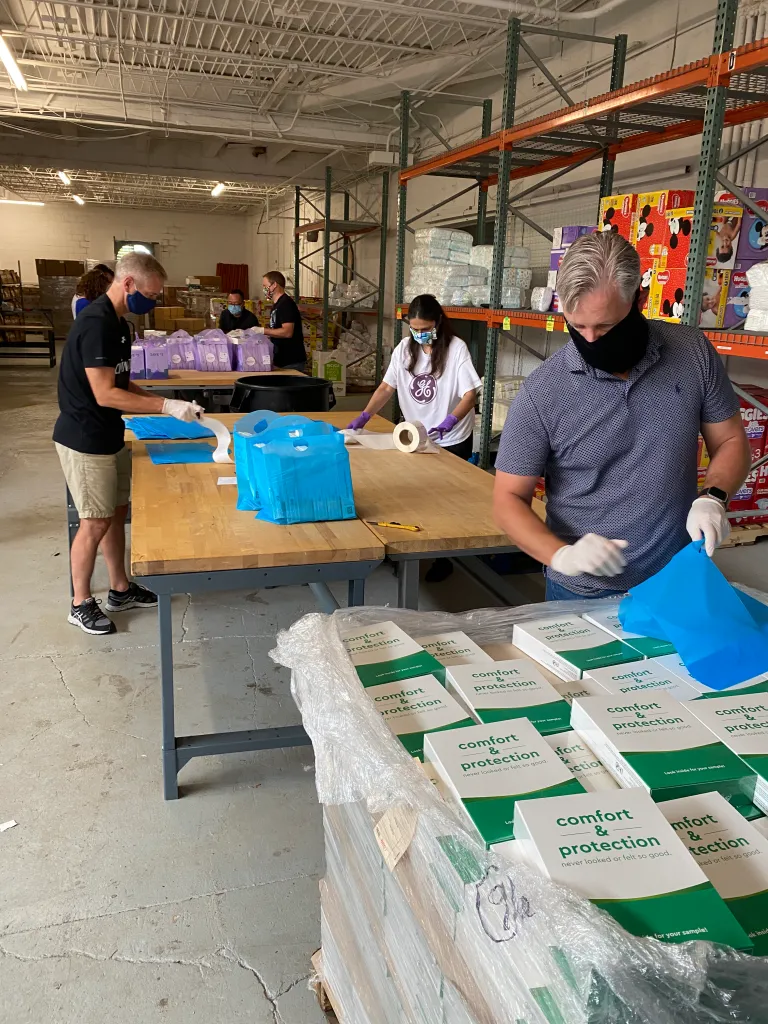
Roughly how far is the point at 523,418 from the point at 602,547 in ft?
1.28

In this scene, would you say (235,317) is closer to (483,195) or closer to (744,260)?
(483,195)

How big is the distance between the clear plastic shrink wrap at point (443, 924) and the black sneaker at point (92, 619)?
2.35 metres

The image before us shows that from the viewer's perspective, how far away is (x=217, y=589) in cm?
211

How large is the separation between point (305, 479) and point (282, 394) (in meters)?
1.44

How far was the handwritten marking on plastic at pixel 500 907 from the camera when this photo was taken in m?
0.76

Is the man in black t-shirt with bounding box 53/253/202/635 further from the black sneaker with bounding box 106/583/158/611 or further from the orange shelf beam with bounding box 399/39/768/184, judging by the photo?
the orange shelf beam with bounding box 399/39/768/184

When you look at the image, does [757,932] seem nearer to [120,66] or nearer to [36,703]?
[36,703]

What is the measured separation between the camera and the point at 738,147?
4344mm

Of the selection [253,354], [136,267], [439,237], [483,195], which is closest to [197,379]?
[253,354]

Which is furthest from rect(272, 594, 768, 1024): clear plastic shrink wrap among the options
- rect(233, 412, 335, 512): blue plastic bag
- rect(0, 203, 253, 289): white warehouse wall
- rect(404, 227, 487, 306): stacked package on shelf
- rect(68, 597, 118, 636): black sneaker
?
rect(0, 203, 253, 289): white warehouse wall

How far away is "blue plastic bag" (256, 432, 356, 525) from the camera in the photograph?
2.35 metres

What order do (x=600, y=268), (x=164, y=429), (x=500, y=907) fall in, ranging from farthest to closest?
(x=164, y=429) < (x=600, y=268) < (x=500, y=907)

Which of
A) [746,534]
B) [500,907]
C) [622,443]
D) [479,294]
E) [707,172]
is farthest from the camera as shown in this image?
[479,294]

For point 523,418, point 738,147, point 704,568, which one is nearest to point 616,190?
point 738,147
